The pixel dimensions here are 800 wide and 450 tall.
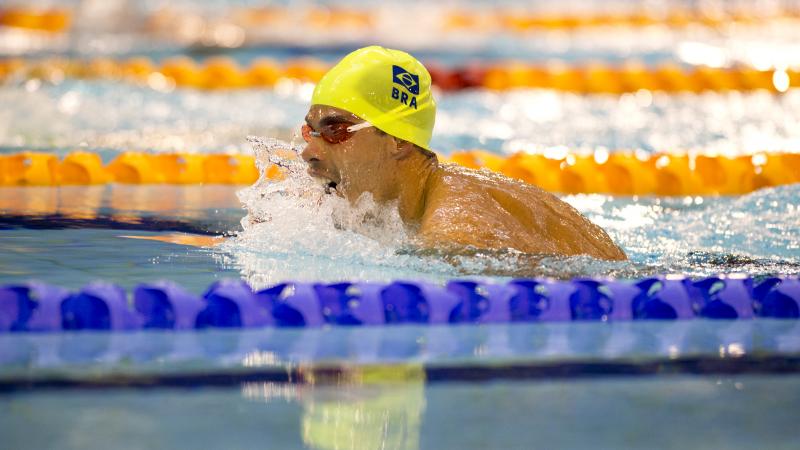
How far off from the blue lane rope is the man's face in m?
0.56

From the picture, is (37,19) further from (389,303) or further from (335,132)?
(389,303)

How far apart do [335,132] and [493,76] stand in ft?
21.3

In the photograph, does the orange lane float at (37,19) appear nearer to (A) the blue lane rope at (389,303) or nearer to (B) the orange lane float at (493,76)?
(B) the orange lane float at (493,76)

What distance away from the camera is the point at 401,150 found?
3490 mm

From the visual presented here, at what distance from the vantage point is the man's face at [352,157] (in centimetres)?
344

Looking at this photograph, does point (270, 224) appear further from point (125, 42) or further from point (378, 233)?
point (125, 42)

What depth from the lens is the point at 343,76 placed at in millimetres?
3510

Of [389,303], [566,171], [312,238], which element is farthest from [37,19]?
[389,303]

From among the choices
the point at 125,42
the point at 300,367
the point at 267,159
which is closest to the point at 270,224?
the point at 267,159

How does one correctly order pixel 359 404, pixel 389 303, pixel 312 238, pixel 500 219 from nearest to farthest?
pixel 359 404, pixel 389 303, pixel 500 219, pixel 312 238

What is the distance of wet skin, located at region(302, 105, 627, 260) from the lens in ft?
11.1

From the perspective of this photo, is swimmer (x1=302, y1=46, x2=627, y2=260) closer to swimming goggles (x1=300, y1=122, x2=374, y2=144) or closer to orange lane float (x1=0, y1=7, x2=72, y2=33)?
swimming goggles (x1=300, y1=122, x2=374, y2=144)

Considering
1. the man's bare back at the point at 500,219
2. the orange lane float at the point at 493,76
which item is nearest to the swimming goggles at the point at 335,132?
the man's bare back at the point at 500,219

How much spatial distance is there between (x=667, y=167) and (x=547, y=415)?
4051mm
